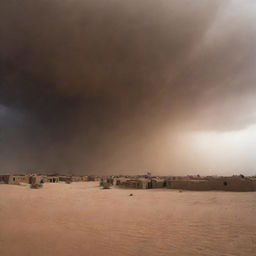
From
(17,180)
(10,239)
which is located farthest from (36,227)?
(17,180)

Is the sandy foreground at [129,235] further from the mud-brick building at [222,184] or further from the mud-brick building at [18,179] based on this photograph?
the mud-brick building at [18,179]

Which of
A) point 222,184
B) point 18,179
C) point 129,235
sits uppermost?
point 18,179

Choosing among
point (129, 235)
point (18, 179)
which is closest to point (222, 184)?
point (129, 235)

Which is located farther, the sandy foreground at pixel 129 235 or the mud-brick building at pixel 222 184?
the mud-brick building at pixel 222 184

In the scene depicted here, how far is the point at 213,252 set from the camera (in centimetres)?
579

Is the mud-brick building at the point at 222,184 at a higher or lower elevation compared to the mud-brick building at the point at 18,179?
lower

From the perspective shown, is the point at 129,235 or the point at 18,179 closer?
the point at 129,235

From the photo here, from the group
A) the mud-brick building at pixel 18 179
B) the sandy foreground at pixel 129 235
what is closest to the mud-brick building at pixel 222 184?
the sandy foreground at pixel 129 235

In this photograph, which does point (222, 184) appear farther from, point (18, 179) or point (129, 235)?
point (18, 179)

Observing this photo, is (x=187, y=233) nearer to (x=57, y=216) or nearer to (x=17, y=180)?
(x=57, y=216)

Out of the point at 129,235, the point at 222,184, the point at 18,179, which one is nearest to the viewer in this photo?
the point at 129,235

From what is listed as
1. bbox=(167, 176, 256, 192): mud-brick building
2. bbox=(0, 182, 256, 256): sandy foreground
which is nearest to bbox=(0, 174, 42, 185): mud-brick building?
bbox=(167, 176, 256, 192): mud-brick building

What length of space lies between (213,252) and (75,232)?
4683 millimetres

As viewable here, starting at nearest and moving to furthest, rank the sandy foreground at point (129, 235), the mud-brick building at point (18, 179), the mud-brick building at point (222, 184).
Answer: the sandy foreground at point (129, 235)
the mud-brick building at point (222, 184)
the mud-brick building at point (18, 179)
